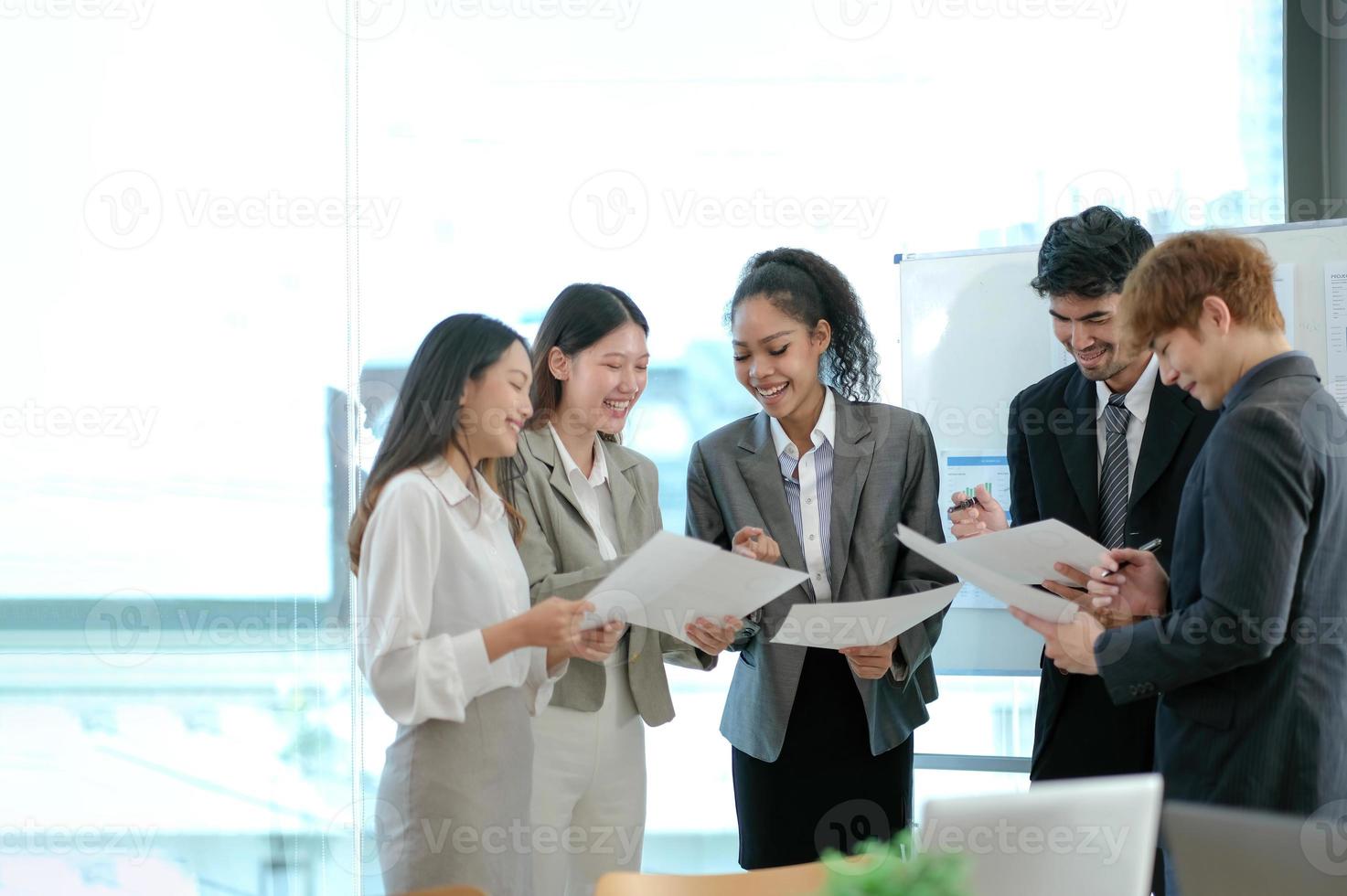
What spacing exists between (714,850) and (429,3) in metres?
3.40

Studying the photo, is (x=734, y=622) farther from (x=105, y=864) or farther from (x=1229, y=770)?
(x=105, y=864)

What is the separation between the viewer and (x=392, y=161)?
4.02 meters

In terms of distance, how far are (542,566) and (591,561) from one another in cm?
11

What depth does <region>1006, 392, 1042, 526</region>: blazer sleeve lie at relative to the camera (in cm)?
274

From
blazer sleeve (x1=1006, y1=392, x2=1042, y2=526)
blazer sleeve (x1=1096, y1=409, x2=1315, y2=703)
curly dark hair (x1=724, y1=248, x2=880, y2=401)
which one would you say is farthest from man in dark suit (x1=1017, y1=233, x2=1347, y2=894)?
curly dark hair (x1=724, y1=248, x2=880, y2=401)

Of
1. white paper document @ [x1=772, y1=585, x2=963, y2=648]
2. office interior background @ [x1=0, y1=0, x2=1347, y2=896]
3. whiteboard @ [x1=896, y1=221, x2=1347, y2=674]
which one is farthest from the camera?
office interior background @ [x1=0, y1=0, x2=1347, y2=896]

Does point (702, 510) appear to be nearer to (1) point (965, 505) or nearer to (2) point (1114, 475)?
(1) point (965, 505)

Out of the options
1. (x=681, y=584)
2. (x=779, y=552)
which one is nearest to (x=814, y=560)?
(x=779, y=552)

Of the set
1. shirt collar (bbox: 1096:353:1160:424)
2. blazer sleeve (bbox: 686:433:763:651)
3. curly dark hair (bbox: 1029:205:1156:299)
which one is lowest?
blazer sleeve (bbox: 686:433:763:651)

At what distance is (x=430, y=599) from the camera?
191 cm

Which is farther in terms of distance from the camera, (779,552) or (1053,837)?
(779,552)

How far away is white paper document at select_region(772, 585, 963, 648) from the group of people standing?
140 mm

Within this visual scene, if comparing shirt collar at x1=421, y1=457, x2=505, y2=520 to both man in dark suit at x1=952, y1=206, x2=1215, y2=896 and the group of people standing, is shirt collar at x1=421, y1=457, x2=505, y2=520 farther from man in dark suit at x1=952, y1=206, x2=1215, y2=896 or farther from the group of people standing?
man in dark suit at x1=952, y1=206, x2=1215, y2=896

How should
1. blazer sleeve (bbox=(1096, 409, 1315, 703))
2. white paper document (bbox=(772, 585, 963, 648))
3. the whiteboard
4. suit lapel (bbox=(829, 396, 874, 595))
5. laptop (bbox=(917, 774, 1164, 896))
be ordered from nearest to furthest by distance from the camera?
laptop (bbox=(917, 774, 1164, 896)) < blazer sleeve (bbox=(1096, 409, 1315, 703)) < white paper document (bbox=(772, 585, 963, 648)) < suit lapel (bbox=(829, 396, 874, 595)) < the whiteboard
